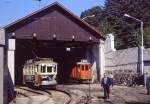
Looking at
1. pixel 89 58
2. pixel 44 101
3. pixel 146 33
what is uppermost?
pixel 146 33

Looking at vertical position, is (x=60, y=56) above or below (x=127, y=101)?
above

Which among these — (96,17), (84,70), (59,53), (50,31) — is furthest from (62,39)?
(96,17)

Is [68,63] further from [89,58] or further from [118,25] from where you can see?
[118,25]

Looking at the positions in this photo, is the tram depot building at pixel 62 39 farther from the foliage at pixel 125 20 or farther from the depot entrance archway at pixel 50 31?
the foliage at pixel 125 20

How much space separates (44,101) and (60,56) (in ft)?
102

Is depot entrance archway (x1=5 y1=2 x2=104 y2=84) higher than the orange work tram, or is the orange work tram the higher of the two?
depot entrance archway (x1=5 y1=2 x2=104 y2=84)

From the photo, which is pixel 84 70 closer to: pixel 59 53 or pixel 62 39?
pixel 62 39

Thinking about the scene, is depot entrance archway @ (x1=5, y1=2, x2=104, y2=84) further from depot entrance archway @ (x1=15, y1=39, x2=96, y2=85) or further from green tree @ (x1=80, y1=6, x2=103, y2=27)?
green tree @ (x1=80, y1=6, x2=103, y2=27)

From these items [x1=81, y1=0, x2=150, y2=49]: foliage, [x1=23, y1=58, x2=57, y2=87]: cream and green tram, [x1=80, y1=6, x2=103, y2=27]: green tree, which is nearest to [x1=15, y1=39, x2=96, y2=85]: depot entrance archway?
[x1=23, y1=58, x2=57, y2=87]: cream and green tram

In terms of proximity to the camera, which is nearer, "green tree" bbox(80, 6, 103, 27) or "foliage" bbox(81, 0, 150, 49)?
"foliage" bbox(81, 0, 150, 49)

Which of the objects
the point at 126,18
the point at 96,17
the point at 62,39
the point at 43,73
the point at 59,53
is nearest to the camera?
the point at 43,73

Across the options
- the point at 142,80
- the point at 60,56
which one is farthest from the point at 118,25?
the point at 142,80

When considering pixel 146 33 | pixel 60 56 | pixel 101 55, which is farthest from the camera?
pixel 146 33

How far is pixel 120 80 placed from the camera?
2051 inches
